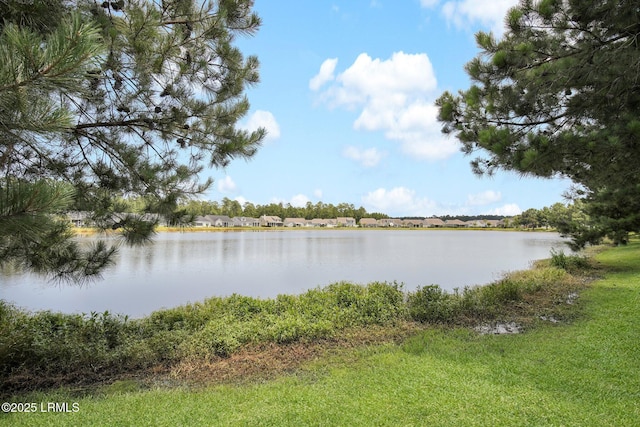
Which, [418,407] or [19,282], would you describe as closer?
[418,407]

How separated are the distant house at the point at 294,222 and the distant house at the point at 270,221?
37.6 inches

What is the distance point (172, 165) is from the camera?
150 inches

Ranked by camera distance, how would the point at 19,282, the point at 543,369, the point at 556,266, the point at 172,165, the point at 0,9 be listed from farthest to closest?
the point at 556,266 < the point at 19,282 < the point at 172,165 < the point at 543,369 < the point at 0,9

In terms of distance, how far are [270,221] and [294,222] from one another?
5.82 m

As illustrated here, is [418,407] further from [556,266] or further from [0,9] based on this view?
[556,266]

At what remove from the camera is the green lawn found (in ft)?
8.25

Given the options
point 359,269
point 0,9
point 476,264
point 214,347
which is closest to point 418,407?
point 214,347

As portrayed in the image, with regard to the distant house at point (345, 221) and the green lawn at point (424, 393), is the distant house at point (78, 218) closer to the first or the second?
the green lawn at point (424, 393)

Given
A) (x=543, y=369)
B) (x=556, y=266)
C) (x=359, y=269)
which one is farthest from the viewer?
(x=359, y=269)

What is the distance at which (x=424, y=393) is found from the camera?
2.87 metres

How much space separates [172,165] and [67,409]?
2.38m

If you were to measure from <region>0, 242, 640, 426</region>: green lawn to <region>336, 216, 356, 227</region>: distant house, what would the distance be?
225 feet

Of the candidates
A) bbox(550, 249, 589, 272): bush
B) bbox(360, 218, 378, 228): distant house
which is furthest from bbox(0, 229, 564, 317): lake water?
bbox(360, 218, 378, 228): distant house

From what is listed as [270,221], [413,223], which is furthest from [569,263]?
[413,223]
